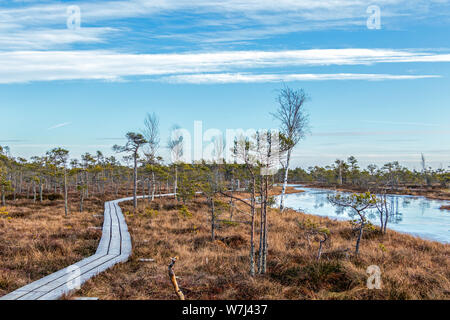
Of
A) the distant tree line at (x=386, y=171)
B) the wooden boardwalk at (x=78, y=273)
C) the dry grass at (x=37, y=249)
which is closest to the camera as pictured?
the wooden boardwalk at (x=78, y=273)

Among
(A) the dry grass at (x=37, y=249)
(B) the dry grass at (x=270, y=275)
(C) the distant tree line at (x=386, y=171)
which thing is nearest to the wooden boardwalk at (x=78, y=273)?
(B) the dry grass at (x=270, y=275)

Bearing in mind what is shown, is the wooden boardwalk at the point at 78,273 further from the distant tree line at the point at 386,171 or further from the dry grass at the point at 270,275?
the distant tree line at the point at 386,171

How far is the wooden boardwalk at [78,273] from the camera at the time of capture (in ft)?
20.3

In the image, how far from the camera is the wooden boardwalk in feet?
20.3

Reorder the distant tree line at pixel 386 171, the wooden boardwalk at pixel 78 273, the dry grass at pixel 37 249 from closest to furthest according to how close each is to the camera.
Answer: the wooden boardwalk at pixel 78 273, the dry grass at pixel 37 249, the distant tree line at pixel 386 171

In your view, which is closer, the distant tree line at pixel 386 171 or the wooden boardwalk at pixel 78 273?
the wooden boardwalk at pixel 78 273

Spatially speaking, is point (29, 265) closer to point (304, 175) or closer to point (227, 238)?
point (227, 238)

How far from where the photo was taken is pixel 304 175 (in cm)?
11294

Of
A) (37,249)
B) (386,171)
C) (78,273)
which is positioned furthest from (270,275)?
(386,171)

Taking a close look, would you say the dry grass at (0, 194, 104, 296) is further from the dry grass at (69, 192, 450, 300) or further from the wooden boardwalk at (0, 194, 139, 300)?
the dry grass at (69, 192, 450, 300)

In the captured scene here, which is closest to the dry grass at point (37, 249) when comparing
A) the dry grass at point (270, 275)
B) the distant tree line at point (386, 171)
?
the dry grass at point (270, 275)

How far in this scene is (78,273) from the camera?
7625mm
